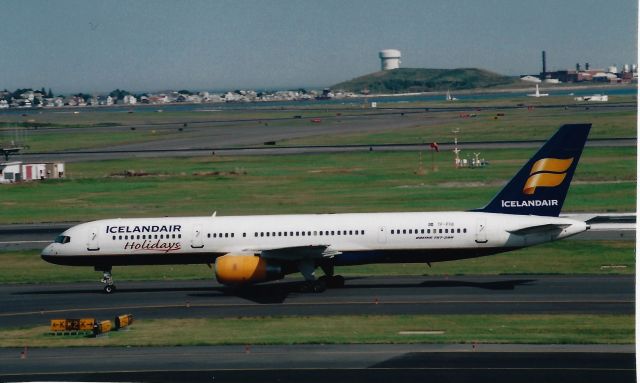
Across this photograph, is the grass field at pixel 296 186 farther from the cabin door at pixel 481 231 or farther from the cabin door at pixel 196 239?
the cabin door at pixel 481 231

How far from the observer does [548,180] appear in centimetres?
5697

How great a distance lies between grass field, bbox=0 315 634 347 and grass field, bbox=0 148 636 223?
137 feet

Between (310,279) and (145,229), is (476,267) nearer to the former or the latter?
(310,279)

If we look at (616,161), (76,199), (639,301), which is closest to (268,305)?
(639,301)

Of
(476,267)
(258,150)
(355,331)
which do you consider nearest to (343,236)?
(476,267)

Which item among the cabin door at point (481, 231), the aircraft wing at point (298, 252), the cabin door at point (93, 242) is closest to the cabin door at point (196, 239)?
the aircraft wing at point (298, 252)

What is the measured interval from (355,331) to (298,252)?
35.7 ft

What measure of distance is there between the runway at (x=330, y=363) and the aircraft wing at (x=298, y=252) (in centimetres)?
1283

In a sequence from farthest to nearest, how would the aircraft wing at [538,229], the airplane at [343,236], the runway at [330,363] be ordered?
the airplane at [343,236] → the aircraft wing at [538,229] → the runway at [330,363]

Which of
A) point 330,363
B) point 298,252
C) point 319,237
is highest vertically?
point 319,237

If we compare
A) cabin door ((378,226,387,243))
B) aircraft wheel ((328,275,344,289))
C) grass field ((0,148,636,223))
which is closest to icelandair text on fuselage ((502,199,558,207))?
cabin door ((378,226,387,243))

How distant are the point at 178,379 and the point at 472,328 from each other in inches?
587

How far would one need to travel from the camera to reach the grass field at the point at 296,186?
95.8m

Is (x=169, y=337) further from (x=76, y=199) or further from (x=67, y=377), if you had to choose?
(x=76, y=199)
